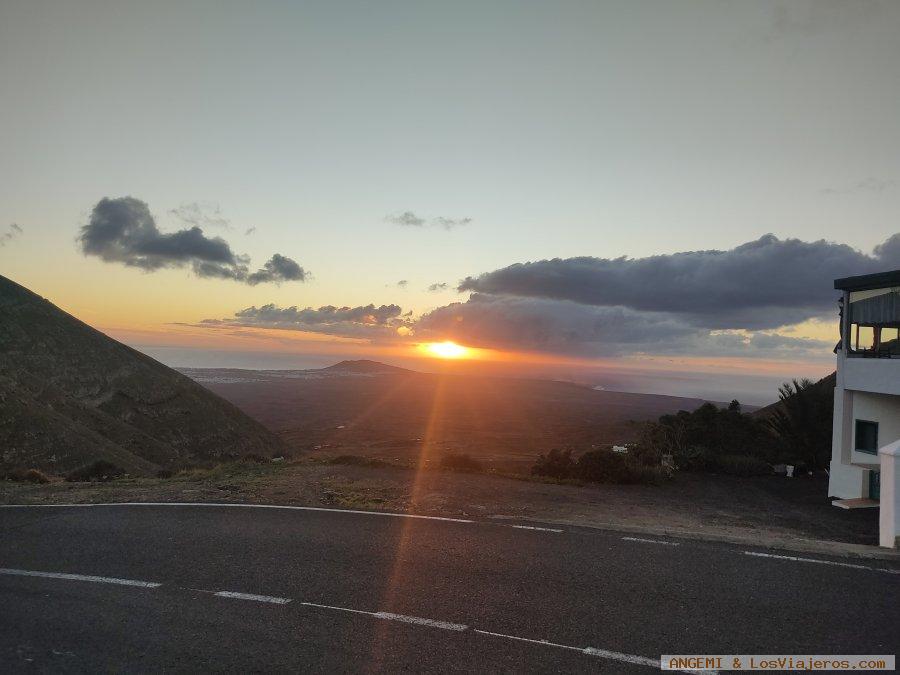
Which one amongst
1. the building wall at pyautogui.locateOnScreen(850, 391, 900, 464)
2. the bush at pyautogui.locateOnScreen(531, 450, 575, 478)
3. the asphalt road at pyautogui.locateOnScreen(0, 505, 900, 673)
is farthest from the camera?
the bush at pyautogui.locateOnScreen(531, 450, 575, 478)

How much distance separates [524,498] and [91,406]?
117ft

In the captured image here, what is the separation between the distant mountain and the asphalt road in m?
20.4

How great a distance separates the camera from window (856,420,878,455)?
17.4 metres

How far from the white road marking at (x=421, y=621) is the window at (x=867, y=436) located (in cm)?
1705

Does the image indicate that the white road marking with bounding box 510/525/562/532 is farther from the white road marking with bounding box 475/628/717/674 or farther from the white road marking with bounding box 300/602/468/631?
the white road marking with bounding box 475/628/717/674

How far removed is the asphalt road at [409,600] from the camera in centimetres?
608

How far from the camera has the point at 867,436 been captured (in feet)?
57.8

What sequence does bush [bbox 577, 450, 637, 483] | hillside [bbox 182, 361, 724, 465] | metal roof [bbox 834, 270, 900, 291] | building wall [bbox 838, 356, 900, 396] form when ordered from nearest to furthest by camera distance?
building wall [bbox 838, 356, 900, 396]
metal roof [bbox 834, 270, 900, 291]
bush [bbox 577, 450, 637, 483]
hillside [bbox 182, 361, 724, 465]

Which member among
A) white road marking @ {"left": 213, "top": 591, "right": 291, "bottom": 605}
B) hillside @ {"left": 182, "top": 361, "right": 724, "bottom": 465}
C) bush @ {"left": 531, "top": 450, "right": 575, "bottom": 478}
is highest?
white road marking @ {"left": 213, "top": 591, "right": 291, "bottom": 605}

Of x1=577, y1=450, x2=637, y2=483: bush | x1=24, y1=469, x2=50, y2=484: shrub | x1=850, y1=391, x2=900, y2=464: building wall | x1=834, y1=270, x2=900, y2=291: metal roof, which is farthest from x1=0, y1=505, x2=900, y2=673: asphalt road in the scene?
x1=834, y1=270, x2=900, y2=291: metal roof

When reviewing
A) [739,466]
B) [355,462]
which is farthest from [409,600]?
[739,466]

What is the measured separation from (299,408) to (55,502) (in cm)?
7626

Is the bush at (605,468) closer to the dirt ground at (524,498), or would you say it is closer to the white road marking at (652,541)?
the dirt ground at (524,498)

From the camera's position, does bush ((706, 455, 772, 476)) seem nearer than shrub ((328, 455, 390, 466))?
No
